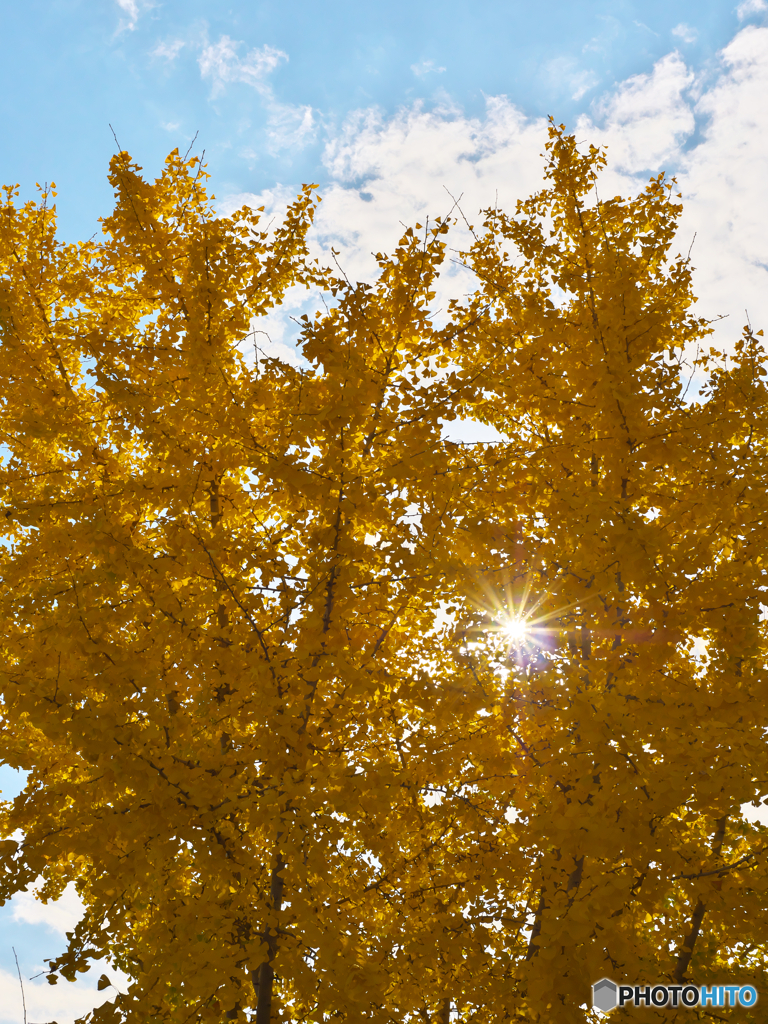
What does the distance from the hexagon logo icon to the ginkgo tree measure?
24 centimetres

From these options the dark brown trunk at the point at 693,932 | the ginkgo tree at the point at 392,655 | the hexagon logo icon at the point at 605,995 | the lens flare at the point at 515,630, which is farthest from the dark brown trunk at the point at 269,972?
the dark brown trunk at the point at 693,932

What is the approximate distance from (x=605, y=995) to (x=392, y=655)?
1994 millimetres

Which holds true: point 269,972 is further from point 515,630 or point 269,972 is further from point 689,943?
point 689,943

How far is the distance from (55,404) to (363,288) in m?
3.03

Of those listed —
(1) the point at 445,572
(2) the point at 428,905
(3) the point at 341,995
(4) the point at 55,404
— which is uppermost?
(4) the point at 55,404

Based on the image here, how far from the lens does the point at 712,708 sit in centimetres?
315

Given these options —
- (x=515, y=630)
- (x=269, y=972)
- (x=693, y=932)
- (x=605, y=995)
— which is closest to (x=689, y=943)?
(x=693, y=932)

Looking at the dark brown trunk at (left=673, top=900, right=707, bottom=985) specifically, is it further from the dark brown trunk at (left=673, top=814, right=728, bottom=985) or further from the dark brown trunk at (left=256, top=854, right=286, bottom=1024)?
the dark brown trunk at (left=256, top=854, right=286, bottom=1024)

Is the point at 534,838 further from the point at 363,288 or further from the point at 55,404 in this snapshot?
the point at 55,404

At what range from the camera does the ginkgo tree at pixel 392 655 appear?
2.77 m

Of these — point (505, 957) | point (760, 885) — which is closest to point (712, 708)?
point (760, 885)

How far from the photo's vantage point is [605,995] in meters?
2.88

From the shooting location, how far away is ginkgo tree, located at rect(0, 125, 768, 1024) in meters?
2.77

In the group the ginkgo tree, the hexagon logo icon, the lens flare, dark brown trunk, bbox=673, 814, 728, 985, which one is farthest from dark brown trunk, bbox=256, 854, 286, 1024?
dark brown trunk, bbox=673, 814, 728, 985
